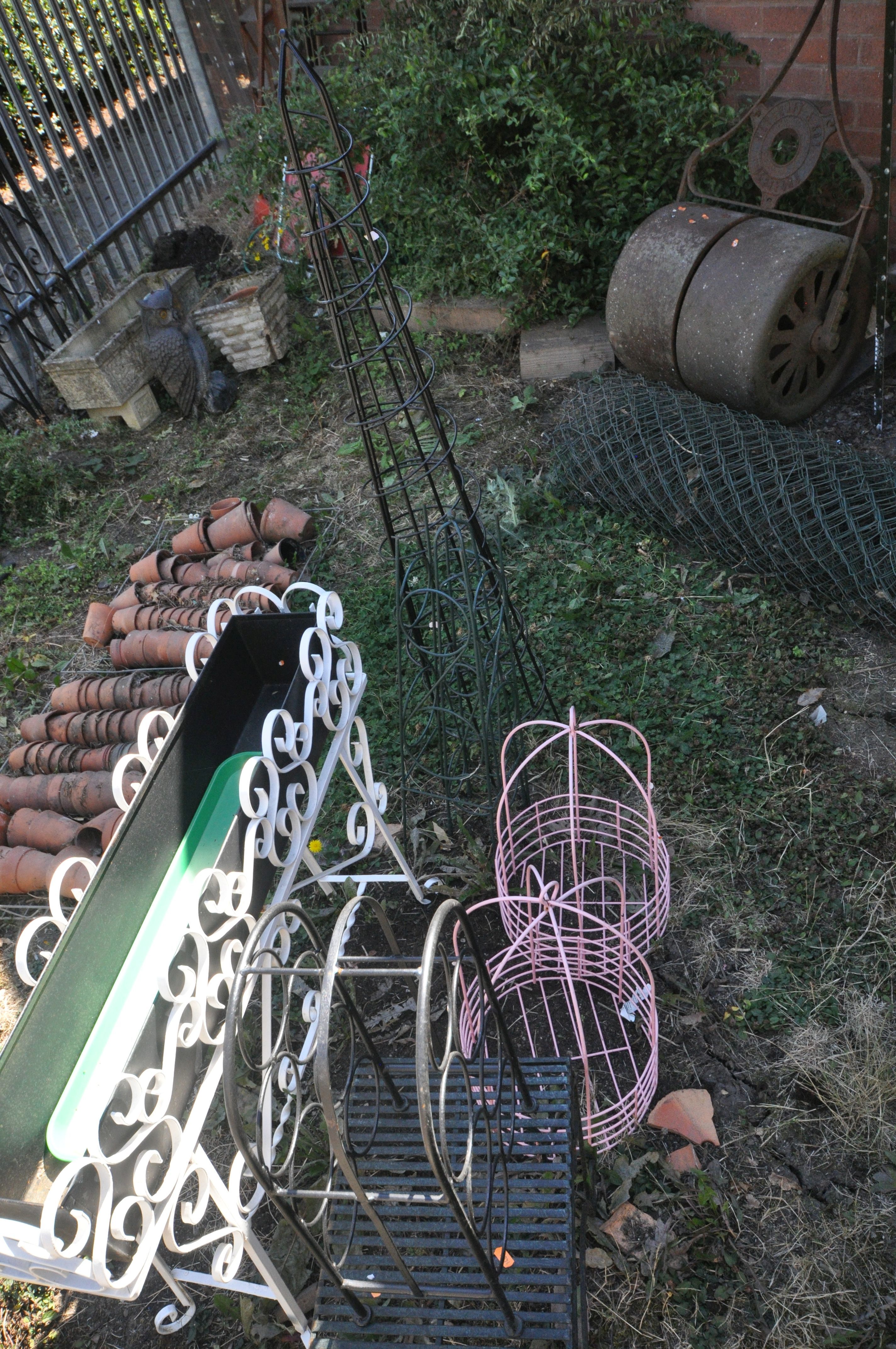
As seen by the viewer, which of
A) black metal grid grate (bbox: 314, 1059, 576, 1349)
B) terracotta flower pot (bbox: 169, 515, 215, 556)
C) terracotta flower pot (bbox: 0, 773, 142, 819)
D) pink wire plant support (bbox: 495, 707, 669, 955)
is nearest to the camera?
black metal grid grate (bbox: 314, 1059, 576, 1349)

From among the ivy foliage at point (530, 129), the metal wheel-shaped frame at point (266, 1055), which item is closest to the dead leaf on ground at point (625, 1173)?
the metal wheel-shaped frame at point (266, 1055)

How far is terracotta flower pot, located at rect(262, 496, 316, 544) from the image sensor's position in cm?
483

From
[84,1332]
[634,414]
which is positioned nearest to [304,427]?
[634,414]

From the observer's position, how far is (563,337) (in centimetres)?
553

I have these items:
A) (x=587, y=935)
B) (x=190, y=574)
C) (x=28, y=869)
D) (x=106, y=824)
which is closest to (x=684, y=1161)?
(x=587, y=935)

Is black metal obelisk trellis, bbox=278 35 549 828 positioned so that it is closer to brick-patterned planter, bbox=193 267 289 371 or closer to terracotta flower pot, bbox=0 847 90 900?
terracotta flower pot, bbox=0 847 90 900

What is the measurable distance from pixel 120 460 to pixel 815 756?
493 centimetres

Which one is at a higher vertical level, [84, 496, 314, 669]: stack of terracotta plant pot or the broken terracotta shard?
[84, 496, 314, 669]: stack of terracotta plant pot

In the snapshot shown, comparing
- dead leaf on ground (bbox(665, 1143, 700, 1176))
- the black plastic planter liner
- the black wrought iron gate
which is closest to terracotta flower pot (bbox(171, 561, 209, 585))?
the black plastic planter liner

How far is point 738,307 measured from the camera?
4.30 m

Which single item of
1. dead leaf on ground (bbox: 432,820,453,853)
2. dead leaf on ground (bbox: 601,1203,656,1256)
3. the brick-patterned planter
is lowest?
dead leaf on ground (bbox: 432,820,453,853)

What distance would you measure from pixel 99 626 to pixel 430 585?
231 centimetres

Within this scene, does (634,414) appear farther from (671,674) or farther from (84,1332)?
(84,1332)

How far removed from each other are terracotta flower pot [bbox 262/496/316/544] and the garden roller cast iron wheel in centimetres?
197
